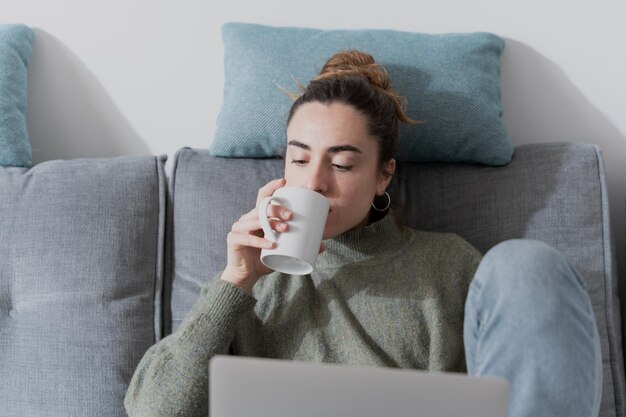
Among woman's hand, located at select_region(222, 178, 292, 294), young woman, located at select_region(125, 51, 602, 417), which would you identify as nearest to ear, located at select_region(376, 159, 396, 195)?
young woman, located at select_region(125, 51, 602, 417)

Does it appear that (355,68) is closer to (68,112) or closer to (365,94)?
(365,94)

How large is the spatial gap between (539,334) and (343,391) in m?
0.34

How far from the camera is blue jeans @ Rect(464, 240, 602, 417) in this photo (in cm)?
110

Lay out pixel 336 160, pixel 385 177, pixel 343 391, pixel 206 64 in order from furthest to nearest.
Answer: pixel 206 64, pixel 385 177, pixel 336 160, pixel 343 391

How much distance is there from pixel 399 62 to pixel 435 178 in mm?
271

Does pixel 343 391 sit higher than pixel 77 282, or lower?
higher

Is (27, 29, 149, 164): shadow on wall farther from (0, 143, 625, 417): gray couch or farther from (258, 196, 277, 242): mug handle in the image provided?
(258, 196, 277, 242): mug handle

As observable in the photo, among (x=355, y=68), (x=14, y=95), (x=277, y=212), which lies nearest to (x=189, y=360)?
(x=277, y=212)

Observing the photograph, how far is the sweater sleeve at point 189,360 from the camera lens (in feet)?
4.63

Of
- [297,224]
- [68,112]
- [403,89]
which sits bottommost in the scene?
[68,112]

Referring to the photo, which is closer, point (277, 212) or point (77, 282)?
point (277, 212)

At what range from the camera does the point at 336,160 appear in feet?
4.96

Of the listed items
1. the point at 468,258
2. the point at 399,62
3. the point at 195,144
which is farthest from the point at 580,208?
the point at 195,144

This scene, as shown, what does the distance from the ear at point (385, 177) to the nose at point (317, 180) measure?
172mm
